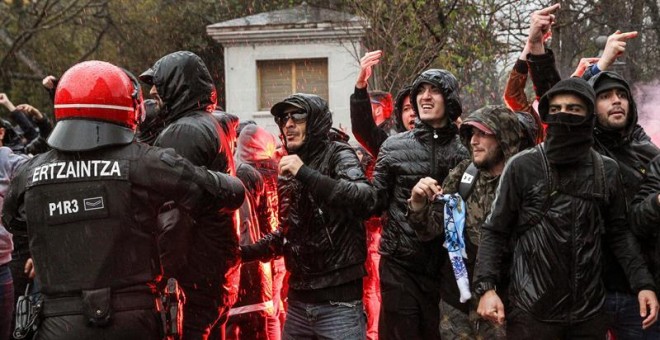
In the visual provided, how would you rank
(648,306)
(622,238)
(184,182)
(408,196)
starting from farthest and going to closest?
(408,196), (622,238), (648,306), (184,182)

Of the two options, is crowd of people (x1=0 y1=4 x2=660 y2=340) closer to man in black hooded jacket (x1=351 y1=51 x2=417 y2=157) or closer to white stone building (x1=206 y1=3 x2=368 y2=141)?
man in black hooded jacket (x1=351 y1=51 x2=417 y2=157)

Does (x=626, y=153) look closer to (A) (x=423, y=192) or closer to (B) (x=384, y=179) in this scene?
(A) (x=423, y=192)

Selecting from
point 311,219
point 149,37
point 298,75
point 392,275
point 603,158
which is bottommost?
point 392,275

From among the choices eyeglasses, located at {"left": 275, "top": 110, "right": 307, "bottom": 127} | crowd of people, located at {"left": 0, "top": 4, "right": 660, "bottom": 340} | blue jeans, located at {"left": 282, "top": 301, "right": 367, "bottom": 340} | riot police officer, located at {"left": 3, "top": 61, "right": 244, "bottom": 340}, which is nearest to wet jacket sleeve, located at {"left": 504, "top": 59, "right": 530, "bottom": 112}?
crowd of people, located at {"left": 0, "top": 4, "right": 660, "bottom": 340}

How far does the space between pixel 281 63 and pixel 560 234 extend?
1494 cm

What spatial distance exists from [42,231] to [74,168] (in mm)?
334

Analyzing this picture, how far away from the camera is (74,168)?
4.08 metres

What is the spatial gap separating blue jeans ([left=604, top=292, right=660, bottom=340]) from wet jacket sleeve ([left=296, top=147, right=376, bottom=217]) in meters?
1.50

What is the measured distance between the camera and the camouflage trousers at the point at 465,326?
5.05 meters

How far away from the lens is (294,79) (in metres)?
18.9

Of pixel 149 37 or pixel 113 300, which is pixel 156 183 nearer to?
pixel 113 300

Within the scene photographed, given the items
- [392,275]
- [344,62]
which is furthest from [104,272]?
[344,62]

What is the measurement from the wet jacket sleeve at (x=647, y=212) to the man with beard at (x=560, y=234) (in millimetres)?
86

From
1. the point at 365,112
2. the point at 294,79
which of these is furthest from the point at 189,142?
the point at 294,79
